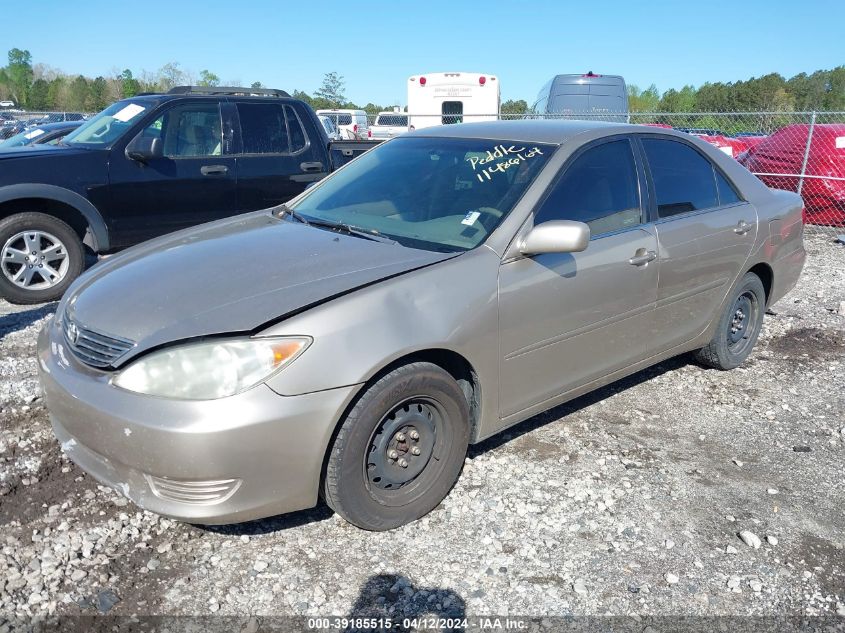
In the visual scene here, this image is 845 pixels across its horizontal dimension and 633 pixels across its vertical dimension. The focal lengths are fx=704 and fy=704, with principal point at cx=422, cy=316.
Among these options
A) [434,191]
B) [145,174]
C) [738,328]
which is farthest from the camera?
[145,174]

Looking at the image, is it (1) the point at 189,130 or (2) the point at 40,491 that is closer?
(2) the point at 40,491

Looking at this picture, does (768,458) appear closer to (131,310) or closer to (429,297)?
(429,297)

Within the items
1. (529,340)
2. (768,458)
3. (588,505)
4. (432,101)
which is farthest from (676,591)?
(432,101)

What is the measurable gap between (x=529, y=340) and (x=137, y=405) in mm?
1730

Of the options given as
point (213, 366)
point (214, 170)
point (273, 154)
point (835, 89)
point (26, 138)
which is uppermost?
point (835, 89)

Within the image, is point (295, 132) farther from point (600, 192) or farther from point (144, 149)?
point (600, 192)

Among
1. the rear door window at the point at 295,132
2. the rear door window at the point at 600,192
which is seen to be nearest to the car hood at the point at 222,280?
the rear door window at the point at 600,192

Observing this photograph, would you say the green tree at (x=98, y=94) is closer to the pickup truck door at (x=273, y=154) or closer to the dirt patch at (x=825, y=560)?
the pickup truck door at (x=273, y=154)

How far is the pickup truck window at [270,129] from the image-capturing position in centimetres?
689

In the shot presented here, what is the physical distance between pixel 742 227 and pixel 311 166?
4.21 metres

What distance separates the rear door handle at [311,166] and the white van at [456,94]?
1066cm

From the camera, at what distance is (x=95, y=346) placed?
2785 mm

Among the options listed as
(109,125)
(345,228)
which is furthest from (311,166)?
(345,228)

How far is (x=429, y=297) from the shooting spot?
293cm
